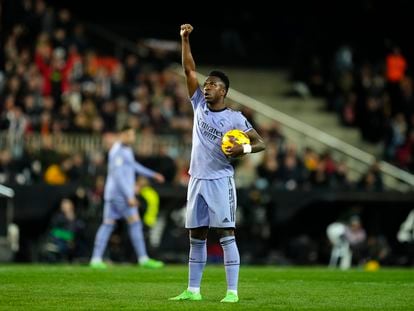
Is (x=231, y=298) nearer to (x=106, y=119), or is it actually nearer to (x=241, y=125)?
(x=241, y=125)

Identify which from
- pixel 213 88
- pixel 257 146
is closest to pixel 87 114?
pixel 213 88

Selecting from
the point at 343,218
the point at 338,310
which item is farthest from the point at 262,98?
the point at 338,310

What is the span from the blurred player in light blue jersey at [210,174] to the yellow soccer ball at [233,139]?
0.14 metres

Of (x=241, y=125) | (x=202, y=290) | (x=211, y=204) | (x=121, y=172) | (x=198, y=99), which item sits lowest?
(x=202, y=290)

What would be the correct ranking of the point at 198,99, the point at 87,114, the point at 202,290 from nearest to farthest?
the point at 198,99 < the point at 202,290 < the point at 87,114

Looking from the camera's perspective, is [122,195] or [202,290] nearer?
[202,290]

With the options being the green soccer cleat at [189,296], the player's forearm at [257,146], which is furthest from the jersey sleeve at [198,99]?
the green soccer cleat at [189,296]

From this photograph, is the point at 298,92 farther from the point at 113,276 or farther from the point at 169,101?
the point at 113,276

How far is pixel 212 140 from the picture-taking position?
48.2ft

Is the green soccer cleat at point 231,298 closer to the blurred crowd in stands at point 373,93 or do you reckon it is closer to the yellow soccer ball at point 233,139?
the yellow soccer ball at point 233,139

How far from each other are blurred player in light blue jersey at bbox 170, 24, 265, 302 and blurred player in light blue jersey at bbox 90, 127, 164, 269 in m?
8.30

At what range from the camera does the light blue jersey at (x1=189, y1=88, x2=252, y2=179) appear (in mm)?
14672

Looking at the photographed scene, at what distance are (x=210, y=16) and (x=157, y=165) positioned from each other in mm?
13935

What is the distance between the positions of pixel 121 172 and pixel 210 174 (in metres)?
8.79
